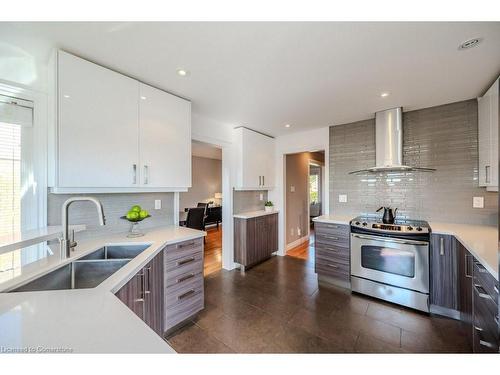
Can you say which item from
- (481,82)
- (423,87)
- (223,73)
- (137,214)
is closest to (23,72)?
(137,214)

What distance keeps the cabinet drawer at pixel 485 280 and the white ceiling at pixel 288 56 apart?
4.97ft

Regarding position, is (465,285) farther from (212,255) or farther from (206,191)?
(206,191)

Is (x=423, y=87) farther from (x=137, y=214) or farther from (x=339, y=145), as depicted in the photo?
(x=137, y=214)

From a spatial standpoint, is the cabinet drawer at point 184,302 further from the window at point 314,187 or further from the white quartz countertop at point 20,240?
the window at point 314,187

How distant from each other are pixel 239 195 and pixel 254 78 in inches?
77.4

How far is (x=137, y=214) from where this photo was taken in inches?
73.0

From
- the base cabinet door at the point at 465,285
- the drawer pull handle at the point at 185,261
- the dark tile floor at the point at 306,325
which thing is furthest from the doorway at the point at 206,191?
the base cabinet door at the point at 465,285

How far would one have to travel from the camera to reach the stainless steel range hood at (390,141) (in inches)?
99.8

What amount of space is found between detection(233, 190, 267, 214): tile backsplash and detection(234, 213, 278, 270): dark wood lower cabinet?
0.26 metres

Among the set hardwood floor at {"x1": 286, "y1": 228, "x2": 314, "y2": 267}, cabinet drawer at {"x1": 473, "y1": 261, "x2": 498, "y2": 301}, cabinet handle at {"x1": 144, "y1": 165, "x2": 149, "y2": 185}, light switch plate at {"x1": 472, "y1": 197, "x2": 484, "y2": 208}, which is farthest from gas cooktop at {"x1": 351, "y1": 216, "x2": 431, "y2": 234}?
cabinet handle at {"x1": 144, "y1": 165, "x2": 149, "y2": 185}

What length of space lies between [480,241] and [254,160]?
107 inches

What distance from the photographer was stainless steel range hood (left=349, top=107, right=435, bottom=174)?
254cm

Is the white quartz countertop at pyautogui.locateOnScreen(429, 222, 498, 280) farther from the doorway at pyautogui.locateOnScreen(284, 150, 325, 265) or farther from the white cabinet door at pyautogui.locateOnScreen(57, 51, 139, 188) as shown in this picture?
the white cabinet door at pyautogui.locateOnScreen(57, 51, 139, 188)

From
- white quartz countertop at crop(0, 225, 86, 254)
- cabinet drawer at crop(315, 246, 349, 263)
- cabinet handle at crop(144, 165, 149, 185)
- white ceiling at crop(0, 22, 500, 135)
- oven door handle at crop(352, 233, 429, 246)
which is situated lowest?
cabinet drawer at crop(315, 246, 349, 263)
